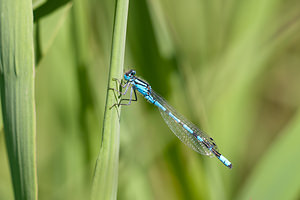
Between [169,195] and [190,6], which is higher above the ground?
[190,6]

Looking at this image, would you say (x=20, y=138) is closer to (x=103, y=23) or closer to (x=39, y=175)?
(x=103, y=23)

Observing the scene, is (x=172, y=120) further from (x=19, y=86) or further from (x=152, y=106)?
(x=19, y=86)

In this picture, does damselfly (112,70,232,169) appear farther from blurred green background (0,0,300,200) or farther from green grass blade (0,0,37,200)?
green grass blade (0,0,37,200)

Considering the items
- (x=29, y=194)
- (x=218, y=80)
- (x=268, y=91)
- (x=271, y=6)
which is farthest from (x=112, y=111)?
(x=268, y=91)

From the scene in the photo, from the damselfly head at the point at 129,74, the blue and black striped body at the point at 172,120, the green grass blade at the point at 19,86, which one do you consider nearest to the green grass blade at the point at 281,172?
the blue and black striped body at the point at 172,120

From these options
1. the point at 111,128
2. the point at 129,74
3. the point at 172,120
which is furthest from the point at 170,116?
the point at 111,128

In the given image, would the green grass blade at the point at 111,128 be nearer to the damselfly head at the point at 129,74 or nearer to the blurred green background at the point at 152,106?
the blurred green background at the point at 152,106
